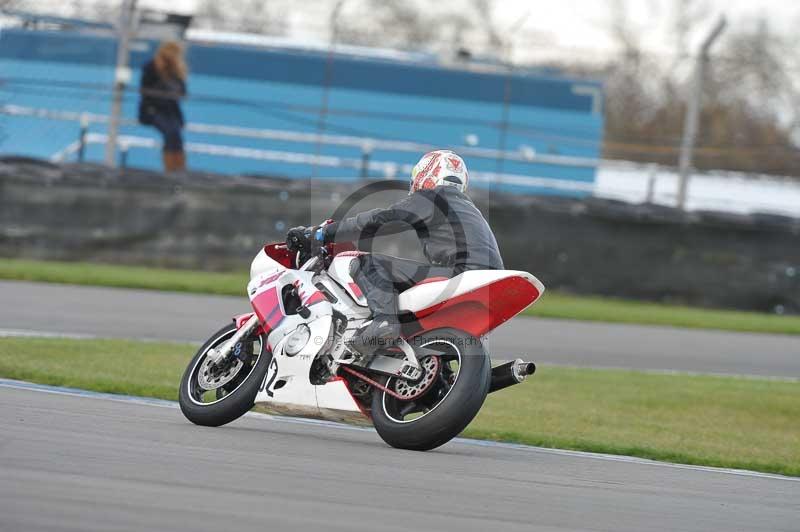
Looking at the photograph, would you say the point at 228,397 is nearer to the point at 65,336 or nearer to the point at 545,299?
the point at 65,336

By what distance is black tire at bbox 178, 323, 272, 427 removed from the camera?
282 inches

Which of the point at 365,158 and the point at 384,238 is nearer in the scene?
the point at 384,238

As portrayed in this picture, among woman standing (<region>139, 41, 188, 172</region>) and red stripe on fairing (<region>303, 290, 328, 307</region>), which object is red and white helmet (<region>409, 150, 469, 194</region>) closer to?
red stripe on fairing (<region>303, 290, 328, 307</region>)

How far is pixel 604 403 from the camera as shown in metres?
10.6

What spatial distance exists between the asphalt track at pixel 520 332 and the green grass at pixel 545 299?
429 mm

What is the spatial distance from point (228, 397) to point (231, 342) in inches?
12.9

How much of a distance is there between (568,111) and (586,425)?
57.0 feet

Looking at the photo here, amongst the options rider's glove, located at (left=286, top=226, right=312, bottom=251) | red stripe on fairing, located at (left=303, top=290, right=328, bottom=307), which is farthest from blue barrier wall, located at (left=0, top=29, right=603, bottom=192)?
red stripe on fairing, located at (left=303, top=290, right=328, bottom=307)

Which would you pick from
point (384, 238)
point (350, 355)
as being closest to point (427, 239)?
point (350, 355)

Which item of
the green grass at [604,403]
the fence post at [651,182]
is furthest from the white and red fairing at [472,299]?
the fence post at [651,182]

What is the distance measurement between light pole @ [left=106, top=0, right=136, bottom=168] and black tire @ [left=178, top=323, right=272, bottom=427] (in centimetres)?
1234

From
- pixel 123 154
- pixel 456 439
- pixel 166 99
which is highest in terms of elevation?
pixel 166 99

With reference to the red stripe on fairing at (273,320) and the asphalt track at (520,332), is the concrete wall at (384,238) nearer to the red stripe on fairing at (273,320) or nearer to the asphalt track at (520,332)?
the asphalt track at (520,332)

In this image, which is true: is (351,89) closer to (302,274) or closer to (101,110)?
(101,110)
